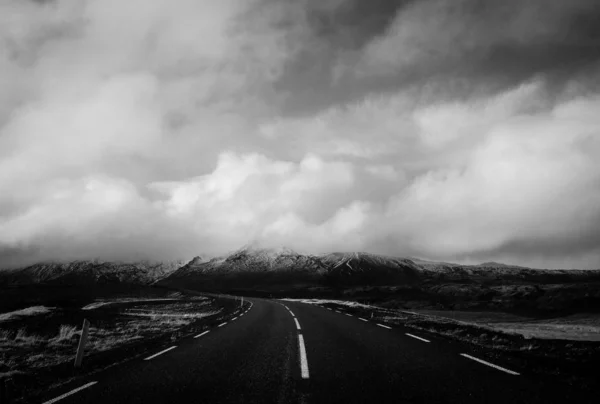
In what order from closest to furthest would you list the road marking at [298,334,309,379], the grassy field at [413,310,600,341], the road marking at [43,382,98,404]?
the road marking at [43,382,98,404]
the road marking at [298,334,309,379]
the grassy field at [413,310,600,341]

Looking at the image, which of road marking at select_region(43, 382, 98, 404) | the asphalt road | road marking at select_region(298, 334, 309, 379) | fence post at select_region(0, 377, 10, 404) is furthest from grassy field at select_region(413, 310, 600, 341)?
fence post at select_region(0, 377, 10, 404)

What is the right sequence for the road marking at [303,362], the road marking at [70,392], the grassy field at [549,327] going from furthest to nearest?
the grassy field at [549,327], the road marking at [303,362], the road marking at [70,392]

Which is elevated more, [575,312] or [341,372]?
[341,372]

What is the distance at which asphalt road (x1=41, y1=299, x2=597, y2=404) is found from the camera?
254 inches

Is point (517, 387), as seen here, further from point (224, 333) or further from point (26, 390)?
point (224, 333)

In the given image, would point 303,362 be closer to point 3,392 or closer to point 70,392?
point 70,392

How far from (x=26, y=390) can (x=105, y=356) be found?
139 inches

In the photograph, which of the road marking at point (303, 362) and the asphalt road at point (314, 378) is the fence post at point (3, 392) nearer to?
the asphalt road at point (314, 378)

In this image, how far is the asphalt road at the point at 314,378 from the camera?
6.45m

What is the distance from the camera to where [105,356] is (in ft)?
36.0

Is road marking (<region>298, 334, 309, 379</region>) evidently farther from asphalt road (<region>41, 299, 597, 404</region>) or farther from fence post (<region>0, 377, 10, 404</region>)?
fence post (<region>0, 377, 10, 404</region>)

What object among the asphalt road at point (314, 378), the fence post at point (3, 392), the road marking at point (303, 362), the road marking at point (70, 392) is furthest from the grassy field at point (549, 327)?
the fence post at point (3, 392)

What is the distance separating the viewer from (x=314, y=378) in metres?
7.73

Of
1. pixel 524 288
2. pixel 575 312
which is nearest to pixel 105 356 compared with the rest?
pixel 575 312
